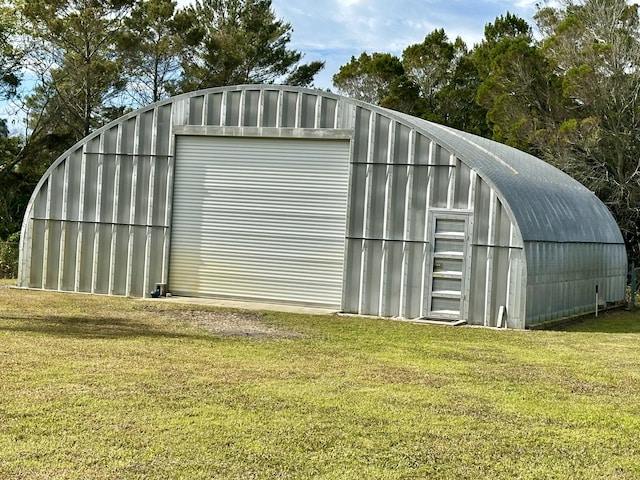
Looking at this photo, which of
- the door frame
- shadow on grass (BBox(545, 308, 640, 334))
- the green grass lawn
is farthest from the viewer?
shadow on grass (BBox(545, 308, 640, 334))

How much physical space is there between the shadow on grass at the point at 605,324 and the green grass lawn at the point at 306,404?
3089 millimetres

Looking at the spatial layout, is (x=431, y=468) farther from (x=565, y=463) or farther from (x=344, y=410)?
(x=344, y=410)

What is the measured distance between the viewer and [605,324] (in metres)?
19.9

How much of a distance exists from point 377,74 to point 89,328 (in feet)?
114

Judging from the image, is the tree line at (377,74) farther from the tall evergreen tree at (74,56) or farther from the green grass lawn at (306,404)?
the green grass lawn at (306,404)

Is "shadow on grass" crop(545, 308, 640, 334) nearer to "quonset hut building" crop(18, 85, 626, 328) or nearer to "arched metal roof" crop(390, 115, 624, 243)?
"quonset hut building" crop(18, 85, 626, 328)

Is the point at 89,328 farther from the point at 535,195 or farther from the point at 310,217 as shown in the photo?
the point at 535,195

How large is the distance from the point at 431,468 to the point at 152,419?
2.74 metres

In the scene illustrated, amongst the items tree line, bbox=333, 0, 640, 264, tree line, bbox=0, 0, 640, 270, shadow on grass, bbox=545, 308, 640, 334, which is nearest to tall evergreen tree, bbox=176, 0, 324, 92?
tree line, bbox=0, 0, 640, 270

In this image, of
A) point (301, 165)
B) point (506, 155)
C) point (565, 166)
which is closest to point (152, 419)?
point (301, 165)

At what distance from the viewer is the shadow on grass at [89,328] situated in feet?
45.9

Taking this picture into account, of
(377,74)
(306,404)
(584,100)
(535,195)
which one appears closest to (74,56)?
(377,74)

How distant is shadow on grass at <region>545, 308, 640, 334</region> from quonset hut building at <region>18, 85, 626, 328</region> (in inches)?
15.9

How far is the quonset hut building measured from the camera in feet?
59.4
